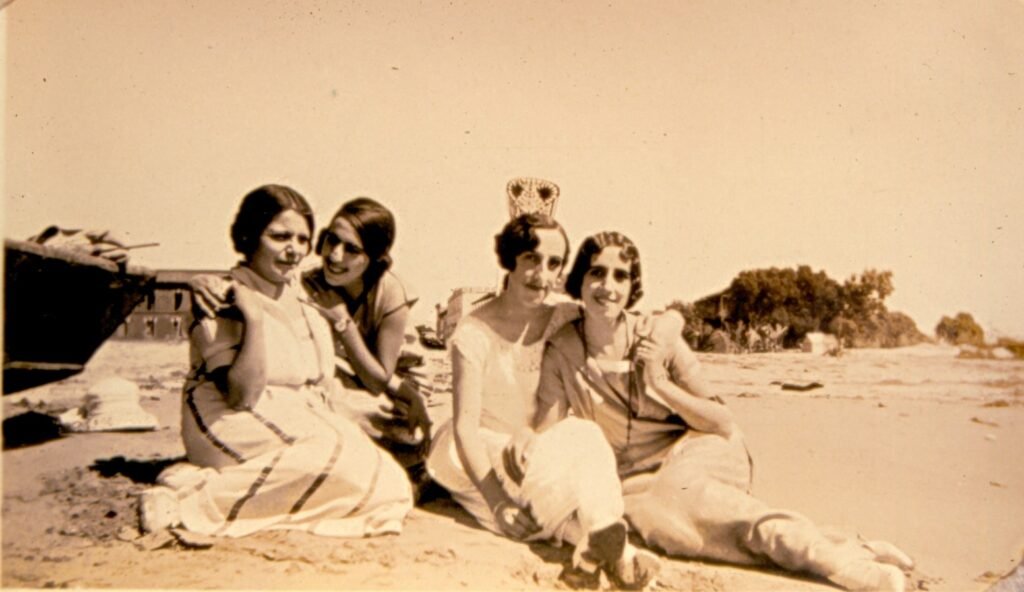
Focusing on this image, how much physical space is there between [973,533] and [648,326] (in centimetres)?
188

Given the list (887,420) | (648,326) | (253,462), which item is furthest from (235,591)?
A: (887,420)

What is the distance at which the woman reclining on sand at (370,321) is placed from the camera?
495cm

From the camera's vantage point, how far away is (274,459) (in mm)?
4703

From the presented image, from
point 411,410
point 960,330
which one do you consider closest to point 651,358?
point 411,410

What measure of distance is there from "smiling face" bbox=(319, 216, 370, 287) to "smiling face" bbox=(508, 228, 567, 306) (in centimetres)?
74

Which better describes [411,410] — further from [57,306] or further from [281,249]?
[57,306]

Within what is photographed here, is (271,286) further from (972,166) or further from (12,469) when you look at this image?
(972,166)

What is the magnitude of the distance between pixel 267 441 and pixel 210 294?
0.72 meters

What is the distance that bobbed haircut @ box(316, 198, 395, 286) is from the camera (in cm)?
503

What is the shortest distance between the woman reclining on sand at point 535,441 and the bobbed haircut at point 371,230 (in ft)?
1.62

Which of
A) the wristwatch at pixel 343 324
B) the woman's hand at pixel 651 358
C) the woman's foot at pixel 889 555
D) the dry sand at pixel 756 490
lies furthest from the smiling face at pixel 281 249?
the woman's foot at pixel 889 555

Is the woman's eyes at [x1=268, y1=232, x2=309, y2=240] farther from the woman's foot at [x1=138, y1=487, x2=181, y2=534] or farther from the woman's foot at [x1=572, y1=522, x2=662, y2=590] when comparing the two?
the woman's foot at [x1=572, y1=522, x2=662, y2=590]

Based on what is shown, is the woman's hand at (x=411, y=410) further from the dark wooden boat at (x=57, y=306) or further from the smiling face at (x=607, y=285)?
the dark wooden boat at (x=57, y=306)

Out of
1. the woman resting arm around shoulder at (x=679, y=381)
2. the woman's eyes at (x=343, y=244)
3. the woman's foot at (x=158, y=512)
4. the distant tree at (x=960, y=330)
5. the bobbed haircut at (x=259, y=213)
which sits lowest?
the woman's foot at (x=158, y=512)
